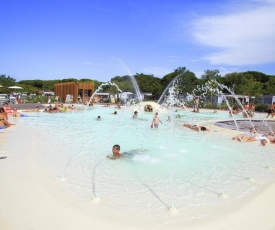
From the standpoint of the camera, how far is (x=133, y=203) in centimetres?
544

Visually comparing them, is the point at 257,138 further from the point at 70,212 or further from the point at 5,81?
the point at 5,81

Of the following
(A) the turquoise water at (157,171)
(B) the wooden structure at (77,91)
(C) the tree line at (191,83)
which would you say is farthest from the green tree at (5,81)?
(A) the turquoise water at (157,171)

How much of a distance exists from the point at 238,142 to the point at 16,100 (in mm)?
32079

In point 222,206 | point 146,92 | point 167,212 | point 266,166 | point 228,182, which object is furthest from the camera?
point 146,92

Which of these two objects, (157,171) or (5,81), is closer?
(157,171)

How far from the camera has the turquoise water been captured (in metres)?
5.64

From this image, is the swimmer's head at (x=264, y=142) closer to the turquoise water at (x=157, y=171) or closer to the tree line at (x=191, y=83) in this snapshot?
the turquoise water at (x=157, y=171)

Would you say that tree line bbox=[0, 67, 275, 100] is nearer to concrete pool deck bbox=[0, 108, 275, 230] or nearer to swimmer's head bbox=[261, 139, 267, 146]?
swimmer's head bbox=[261, 139, 267, 146]

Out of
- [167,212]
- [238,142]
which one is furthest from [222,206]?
[238,142]

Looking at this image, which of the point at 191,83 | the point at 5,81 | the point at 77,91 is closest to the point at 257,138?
the point at 77,91

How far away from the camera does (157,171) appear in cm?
787

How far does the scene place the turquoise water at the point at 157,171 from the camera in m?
5.64

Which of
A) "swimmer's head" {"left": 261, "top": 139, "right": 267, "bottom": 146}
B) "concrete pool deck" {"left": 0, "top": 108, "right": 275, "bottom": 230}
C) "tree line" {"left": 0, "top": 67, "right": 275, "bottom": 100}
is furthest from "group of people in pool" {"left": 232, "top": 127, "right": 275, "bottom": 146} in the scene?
"tree line" {"left": 0, "top": 67, "right": 275, "bottom": 100}

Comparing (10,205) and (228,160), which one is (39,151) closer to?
(10,205)
